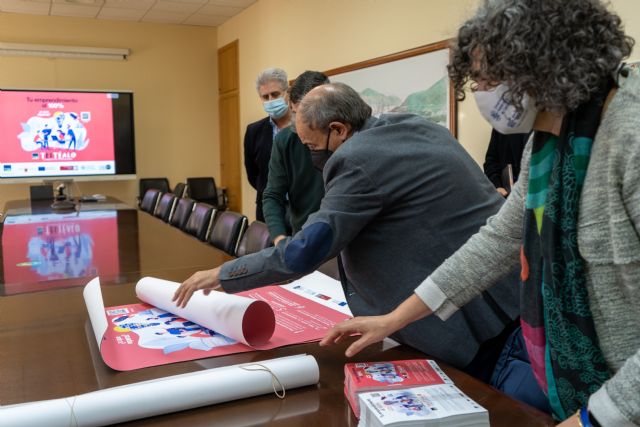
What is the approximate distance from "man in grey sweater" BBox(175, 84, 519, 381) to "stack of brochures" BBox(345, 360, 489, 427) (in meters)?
0.25

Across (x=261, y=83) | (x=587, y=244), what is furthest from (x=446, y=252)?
(x=261, y=83)

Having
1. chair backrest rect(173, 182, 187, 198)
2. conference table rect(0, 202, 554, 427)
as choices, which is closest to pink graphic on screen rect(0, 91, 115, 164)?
chair backrest rect(173, 182, 187, 198)

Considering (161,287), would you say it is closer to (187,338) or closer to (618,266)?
(187,338)

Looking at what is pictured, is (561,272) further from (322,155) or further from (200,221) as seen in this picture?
(200,221)

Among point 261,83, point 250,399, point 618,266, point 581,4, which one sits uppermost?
point 261,83

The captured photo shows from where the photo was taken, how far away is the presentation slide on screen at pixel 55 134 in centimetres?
727

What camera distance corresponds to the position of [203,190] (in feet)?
27.5

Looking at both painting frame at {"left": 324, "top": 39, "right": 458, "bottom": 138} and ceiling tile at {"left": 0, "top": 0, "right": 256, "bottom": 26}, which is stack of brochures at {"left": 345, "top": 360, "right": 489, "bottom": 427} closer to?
painting frame at {"left": 324, "top": 39, "right": 458, "bottom": 138}

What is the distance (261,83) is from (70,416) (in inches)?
119

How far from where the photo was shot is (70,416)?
92cm

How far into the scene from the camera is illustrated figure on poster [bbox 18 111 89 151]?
24.1 ft

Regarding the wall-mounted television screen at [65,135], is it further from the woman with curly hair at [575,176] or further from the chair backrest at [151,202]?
the woman with curly hair at [575,176]

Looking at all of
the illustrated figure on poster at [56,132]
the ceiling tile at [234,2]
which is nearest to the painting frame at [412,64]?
the ceiling tile at [234,2]

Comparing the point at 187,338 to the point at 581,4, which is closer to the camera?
the point at 581,4
